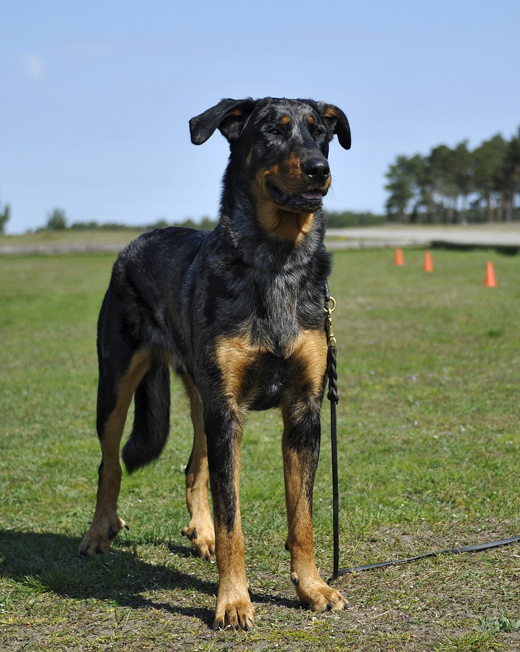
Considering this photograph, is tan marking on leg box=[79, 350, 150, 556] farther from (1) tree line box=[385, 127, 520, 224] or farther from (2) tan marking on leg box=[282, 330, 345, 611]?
(1) tree line box=[385, 127, 520, 224]

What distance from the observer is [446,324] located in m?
13.2

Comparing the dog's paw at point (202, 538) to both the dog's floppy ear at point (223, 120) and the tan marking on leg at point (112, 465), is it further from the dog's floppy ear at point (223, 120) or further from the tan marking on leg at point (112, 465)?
the dog's floppy ear at point (223, 120)

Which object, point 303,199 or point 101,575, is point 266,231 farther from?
point 101,575

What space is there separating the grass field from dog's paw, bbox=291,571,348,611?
0.06 m

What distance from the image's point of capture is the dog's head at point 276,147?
138 inches

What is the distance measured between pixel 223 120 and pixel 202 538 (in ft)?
8.55

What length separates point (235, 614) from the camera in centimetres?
348

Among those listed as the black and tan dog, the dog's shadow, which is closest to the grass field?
the dog's shadow

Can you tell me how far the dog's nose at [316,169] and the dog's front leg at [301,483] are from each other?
3.88 ft

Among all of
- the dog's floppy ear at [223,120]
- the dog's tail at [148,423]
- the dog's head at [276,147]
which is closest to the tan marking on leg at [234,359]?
the dog's head at [276,147]

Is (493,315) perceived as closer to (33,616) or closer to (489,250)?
(33,616)

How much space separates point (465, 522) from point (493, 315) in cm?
971

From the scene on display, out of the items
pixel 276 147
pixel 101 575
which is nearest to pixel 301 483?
pixel 101 575

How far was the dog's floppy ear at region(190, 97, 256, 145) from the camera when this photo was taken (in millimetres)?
3818
